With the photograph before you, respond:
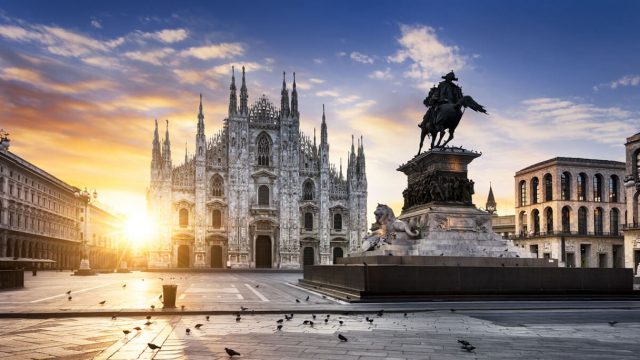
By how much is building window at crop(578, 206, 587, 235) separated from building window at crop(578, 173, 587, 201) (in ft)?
3.90

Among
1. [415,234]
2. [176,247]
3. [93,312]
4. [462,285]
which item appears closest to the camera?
[93,312]

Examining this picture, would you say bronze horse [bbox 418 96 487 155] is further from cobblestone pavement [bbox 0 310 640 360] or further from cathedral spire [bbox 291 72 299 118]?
cathedral spire [bbox 291 72 299 118]

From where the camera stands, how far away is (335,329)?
11.5 m

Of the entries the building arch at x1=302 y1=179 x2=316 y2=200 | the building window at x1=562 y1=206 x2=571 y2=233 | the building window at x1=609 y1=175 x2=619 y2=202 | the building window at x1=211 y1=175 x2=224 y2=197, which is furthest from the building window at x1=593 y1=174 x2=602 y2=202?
the building window at x1=211 y1=175 x2=224 y2=197

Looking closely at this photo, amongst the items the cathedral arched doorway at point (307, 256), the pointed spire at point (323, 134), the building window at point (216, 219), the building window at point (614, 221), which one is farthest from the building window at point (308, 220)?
the building window at point (614, 221)

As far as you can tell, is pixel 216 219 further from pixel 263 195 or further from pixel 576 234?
pixel 576 234

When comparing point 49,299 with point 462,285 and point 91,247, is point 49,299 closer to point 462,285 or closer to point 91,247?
point 462,285

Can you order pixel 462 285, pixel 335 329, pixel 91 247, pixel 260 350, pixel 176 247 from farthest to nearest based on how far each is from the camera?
1. pixel 91 247
2. pixel 176 247
3. pixel 462 285
4. pixel 335 329
5. pixel 260 350

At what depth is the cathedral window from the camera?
71.3 metres

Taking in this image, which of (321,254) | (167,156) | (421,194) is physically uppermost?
(167,156)

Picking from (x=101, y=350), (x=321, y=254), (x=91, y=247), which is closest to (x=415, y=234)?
(x=101, y=350)

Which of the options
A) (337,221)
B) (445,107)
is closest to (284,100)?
(337,221)

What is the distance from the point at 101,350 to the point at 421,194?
14025mm

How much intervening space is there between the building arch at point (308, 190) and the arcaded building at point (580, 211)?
2540 cm
